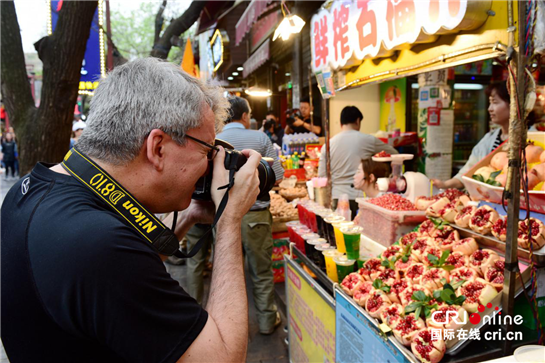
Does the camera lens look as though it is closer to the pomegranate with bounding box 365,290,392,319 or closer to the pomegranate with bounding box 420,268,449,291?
the pomegranate with bounding box 365,290,392,319

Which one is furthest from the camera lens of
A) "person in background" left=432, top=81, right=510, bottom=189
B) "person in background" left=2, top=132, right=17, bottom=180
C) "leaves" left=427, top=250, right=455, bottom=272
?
"person in background" left=2, top=132, right=17, bottom=180

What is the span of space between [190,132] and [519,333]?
1.63 metres

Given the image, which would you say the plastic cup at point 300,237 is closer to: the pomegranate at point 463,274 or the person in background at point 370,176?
the person in background at point 370,176

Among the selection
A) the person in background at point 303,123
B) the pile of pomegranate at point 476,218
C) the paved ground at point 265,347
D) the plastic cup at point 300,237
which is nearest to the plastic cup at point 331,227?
the plastic cup at point 300,237

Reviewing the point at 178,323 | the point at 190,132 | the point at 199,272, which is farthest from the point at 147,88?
the point at 199,272

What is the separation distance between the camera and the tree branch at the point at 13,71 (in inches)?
139

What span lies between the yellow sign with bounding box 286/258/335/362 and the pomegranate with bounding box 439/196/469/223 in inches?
34.4

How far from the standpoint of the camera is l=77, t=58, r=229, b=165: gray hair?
1.06 m

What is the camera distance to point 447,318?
5.49ft

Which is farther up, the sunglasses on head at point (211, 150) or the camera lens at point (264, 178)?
the sunglasses on head at point (211, 150)

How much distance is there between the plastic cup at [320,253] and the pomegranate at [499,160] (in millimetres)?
1141

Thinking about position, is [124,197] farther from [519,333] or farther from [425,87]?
[425,87]

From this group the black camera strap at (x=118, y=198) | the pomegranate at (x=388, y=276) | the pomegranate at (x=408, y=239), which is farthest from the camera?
the pomegranate at (x=408, y=239)

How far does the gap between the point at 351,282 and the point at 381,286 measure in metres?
0.19
